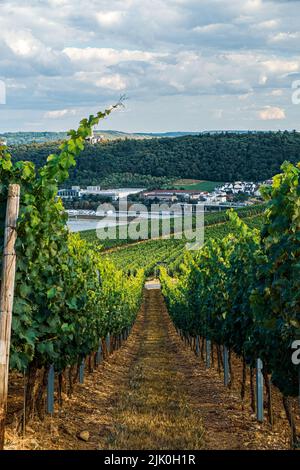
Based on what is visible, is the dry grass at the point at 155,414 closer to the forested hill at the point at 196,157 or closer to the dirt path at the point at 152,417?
the dirt path at the point at 152,417

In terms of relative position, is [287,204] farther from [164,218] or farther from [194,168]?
[194,168]

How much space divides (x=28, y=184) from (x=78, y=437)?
360 centimetres

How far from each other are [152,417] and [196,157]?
11656cm

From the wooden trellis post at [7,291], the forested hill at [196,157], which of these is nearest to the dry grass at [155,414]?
the wooden trellis post at [7,291]

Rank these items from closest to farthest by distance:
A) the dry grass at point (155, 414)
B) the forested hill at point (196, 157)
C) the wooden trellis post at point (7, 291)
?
the wooden trellis post at point (7, 291)
the dry grass at point (155, 414)
the forested hill at point (196, 157)

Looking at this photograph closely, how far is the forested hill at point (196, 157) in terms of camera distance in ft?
354

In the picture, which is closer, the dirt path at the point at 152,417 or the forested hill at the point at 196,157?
the dirt path at the point at 152,417

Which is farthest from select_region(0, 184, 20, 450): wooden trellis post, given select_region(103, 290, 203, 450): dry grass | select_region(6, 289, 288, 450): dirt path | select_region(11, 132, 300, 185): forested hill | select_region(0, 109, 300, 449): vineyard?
select_region(11, 132, 300, 185): forested hill

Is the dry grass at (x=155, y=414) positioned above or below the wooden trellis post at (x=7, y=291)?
below

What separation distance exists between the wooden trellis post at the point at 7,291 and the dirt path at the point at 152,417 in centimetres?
120

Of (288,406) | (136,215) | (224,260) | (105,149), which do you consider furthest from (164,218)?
(288,406)

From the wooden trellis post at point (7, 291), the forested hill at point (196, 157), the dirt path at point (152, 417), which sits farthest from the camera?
the forested hill at point (196, 157)

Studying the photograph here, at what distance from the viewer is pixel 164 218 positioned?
3932 inches

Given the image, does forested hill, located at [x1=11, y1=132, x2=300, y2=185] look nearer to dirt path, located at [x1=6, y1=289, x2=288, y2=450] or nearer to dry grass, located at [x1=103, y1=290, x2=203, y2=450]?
dry grass, located at [x1=103, y1=290, x2=203, y2=450]
